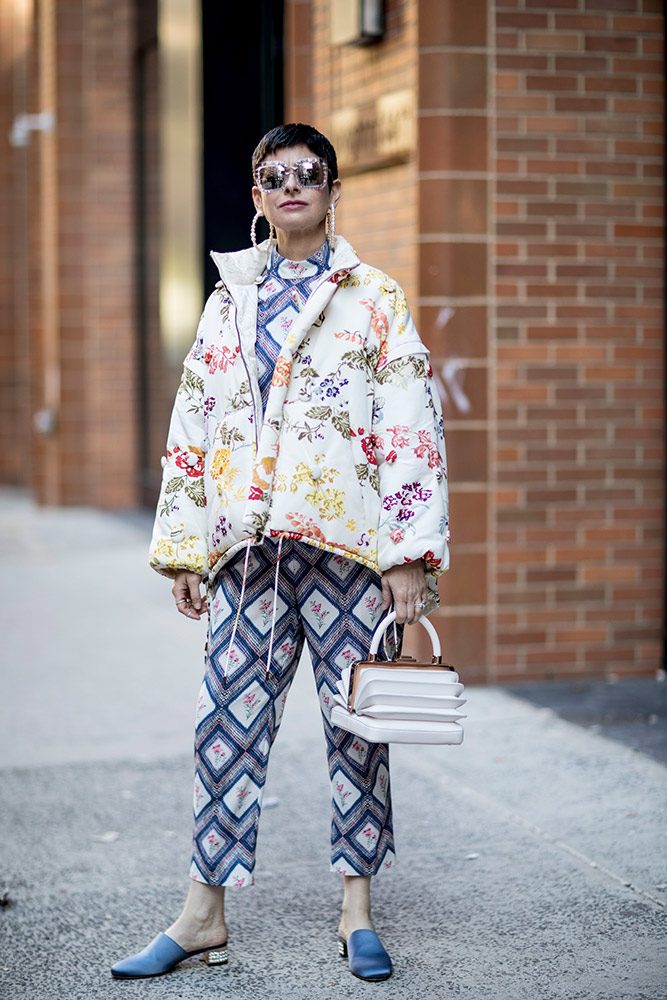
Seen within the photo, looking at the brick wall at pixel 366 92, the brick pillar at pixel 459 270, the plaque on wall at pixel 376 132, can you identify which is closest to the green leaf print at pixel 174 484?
the brick pillar at pixel 459 270

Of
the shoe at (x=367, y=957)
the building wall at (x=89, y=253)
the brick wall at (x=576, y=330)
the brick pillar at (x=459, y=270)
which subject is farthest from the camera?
the building wall at (x=89, y=253)

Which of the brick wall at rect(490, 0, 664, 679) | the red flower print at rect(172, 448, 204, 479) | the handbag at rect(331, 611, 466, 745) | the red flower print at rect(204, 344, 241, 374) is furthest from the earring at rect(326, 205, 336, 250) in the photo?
the brick wall at rect(490, 0, 664, 679)

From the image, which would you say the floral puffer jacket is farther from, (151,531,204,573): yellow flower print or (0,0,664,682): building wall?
(0,0,664,682): building wall

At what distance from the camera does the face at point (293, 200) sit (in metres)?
3.32

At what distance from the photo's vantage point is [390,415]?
329cm

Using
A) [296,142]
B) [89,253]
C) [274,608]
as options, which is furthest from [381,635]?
[89,253]

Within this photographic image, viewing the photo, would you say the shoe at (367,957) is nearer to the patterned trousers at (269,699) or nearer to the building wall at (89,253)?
the patterned trousers at (269,699)

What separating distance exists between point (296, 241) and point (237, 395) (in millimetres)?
400

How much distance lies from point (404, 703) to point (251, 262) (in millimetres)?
1106

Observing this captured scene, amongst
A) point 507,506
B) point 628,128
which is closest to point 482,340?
point 507,506

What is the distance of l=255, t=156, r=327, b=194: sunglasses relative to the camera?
3312mm

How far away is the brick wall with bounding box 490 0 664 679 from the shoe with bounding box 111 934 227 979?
2.94 m

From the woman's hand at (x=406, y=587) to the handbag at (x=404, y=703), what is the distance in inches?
4.7

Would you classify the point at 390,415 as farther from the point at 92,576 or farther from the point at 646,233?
the point at 92,576
